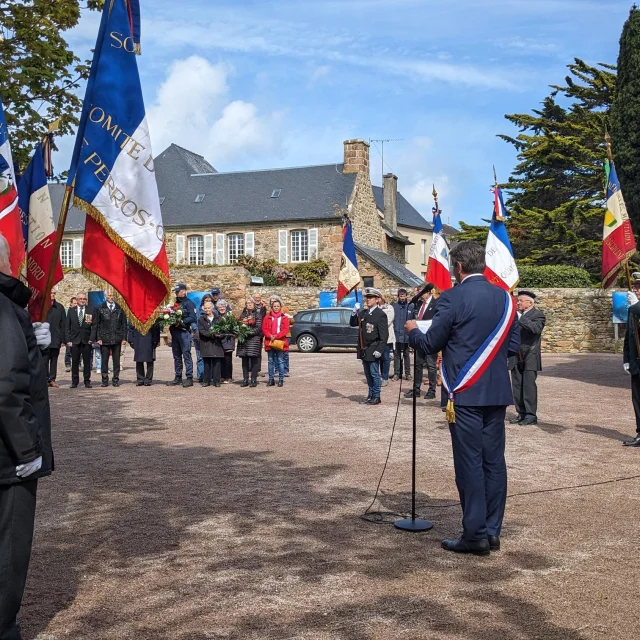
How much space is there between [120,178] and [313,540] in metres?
2.78

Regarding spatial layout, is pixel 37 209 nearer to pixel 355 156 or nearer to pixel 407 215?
pixel 355 156

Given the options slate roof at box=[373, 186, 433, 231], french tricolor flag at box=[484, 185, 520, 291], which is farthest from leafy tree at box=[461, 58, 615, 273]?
slate roof at box=[373, 186, 433, 231]

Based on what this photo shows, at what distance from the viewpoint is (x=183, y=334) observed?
58.1ft

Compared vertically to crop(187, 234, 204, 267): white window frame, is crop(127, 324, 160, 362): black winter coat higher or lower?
lower

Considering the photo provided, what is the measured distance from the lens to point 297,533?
602 cm

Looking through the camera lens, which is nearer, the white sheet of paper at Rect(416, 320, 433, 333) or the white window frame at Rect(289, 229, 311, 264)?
the white sheet of paper at Rect(416, 320, 433, 333)

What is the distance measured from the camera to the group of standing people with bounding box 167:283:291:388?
55.7 ft

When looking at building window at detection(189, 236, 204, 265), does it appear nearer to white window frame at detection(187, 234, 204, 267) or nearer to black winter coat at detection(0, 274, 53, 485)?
white window frame at detection(187, 234, 204, 267)

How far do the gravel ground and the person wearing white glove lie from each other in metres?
0.55

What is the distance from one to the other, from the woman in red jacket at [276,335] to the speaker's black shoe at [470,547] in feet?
37.4

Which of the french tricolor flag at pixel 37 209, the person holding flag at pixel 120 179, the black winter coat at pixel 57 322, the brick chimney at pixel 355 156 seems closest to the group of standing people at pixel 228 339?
the black winter coat at pixel 57 322

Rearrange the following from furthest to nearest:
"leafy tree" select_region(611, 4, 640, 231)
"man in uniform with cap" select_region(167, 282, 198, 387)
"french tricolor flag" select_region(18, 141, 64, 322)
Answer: "leafy tree" select_region(611, 4, 640, 231) < "man in uniform with cap" select_region(167, 282, 198, 387) < "french tricolor flag" select_region(18, 141, 64, 322)

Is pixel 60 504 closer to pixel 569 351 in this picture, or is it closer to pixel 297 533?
pixel 297 533

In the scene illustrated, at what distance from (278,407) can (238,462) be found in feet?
15.9
